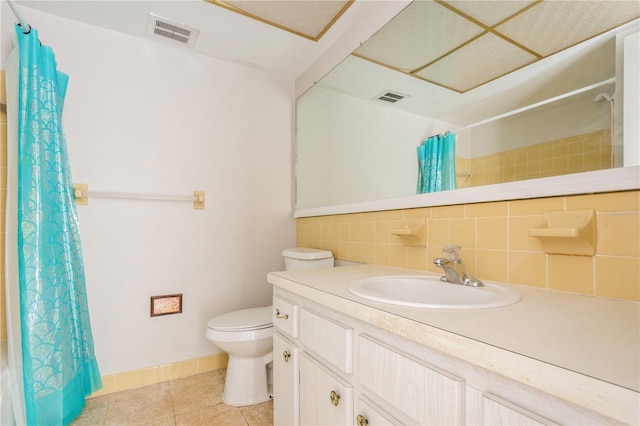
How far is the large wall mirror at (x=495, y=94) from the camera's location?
0.86m

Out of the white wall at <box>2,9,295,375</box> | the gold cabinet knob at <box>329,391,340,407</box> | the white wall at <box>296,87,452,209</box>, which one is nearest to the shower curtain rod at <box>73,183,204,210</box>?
the white wall at <box>2,9,295,375</box>

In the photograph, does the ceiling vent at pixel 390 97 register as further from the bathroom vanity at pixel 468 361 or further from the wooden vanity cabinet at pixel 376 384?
the wooden vanity cabinet at pixel 376 384

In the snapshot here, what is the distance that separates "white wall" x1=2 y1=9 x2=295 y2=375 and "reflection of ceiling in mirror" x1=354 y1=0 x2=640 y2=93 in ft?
3.54

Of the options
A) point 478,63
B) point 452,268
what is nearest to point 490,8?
point 478,63

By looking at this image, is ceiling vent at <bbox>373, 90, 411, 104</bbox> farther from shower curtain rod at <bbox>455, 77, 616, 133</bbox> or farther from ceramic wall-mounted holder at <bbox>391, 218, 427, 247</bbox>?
ceramic wall-mounted holder at <bbox>391, 218, 427, 247</bbox>

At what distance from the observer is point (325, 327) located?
3.12ft

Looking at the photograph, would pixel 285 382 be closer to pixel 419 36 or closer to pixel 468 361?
pixel 468 361

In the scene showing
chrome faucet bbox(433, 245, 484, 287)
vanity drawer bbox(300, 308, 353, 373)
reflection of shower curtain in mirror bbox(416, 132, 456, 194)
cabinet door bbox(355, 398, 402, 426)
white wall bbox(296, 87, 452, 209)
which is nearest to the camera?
cabinet door bbox(355, 398, 402, 426)

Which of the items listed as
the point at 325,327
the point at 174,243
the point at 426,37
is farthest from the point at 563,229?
the point at 174,243

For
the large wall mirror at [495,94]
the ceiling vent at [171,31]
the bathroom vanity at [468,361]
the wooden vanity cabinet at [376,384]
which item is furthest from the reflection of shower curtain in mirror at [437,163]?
the ceiling vent at [171,31]

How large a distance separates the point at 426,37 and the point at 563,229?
109cm

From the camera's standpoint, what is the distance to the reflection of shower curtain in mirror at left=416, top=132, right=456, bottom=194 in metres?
1.24

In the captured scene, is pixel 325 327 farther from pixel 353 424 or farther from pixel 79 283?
pixel 79 283

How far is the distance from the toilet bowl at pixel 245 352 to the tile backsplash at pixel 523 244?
73 cm
